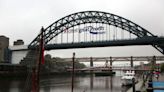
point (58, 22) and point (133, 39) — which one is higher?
point (58, 22)

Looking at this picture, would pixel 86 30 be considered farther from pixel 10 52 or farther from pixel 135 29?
pixel 10 52

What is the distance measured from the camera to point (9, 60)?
96.8m

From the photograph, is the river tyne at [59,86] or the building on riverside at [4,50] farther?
the building on riverside at [4,50]

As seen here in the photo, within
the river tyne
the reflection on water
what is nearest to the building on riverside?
the river tyne

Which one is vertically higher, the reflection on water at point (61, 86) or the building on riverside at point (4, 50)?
the building on riverside at point (4, 50)

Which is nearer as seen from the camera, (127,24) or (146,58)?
(127,24)

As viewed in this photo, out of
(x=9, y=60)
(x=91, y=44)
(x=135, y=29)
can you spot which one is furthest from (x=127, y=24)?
(x=9, y=60)

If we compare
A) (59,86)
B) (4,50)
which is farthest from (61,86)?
(4,50)

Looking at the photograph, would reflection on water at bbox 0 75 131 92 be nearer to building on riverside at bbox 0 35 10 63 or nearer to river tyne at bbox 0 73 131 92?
river tyne at bbox 0 73 131 92

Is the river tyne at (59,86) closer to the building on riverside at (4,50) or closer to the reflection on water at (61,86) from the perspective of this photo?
the reflection on water at (61,86)

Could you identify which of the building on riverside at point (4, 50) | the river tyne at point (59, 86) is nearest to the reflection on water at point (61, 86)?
the river tyne at point (59, 86)

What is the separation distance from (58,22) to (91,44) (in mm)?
14858

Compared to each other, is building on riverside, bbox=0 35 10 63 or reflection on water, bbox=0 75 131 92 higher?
building on riverside, bbox=0 35 10 63

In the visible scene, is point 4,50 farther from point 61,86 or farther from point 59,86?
point 61,86
